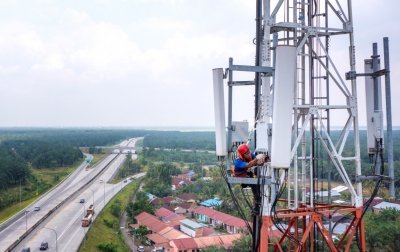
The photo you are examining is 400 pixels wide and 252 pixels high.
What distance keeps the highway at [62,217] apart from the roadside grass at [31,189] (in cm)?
105

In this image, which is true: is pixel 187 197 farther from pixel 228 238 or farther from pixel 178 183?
pixel 228 238

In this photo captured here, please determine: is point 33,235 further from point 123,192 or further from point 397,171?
point 397,171

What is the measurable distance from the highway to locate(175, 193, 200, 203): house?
7.80 m

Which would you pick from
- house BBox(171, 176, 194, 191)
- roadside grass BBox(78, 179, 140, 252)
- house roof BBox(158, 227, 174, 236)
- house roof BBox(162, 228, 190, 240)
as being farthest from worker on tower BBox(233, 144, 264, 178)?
house BBox(171, 176, 194, 191)

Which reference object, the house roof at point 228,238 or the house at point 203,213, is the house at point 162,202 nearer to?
the house at point 203,213

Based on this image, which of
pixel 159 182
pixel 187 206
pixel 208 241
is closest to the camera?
pixel 208 241

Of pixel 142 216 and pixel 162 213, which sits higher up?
pixel 142 216

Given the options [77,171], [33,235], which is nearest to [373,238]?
[33,235]

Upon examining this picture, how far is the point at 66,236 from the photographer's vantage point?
1001 inches

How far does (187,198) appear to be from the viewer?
140ft

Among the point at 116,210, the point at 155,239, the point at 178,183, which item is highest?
the point at 116,210

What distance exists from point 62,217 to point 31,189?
14.0 meters

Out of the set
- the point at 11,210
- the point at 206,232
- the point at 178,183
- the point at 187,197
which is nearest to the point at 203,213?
the point at 206,232

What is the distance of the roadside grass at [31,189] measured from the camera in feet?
114
